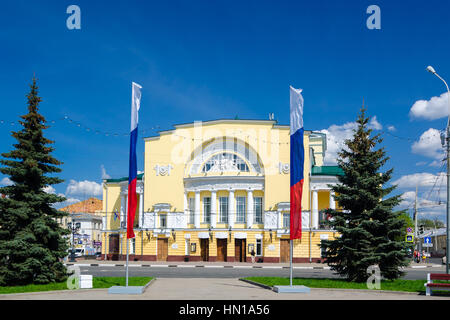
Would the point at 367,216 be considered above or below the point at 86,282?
above

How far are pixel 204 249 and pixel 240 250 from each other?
356 cm

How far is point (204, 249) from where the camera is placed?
47.9 metres

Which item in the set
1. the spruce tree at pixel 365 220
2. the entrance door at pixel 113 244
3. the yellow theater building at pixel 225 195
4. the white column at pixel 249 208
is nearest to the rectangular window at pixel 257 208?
the yellow theater building at pixel 225 195

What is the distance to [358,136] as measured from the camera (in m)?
22.1

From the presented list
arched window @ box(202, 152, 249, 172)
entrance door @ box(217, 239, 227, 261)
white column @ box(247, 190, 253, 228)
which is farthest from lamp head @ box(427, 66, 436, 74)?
entrance door @ box(217, 239, 227, 261)

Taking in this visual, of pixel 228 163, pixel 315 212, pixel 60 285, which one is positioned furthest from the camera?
pixel 228 163

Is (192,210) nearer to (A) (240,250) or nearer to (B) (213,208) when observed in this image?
(B) (213,208)

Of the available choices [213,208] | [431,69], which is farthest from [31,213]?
[213,208]

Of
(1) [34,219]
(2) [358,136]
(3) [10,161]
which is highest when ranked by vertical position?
(2) [358,136]

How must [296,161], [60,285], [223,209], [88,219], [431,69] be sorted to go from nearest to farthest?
[296,161]
[60,285]
[431,69]
[223,209]
[88,219]

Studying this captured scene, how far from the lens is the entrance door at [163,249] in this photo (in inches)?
1918
